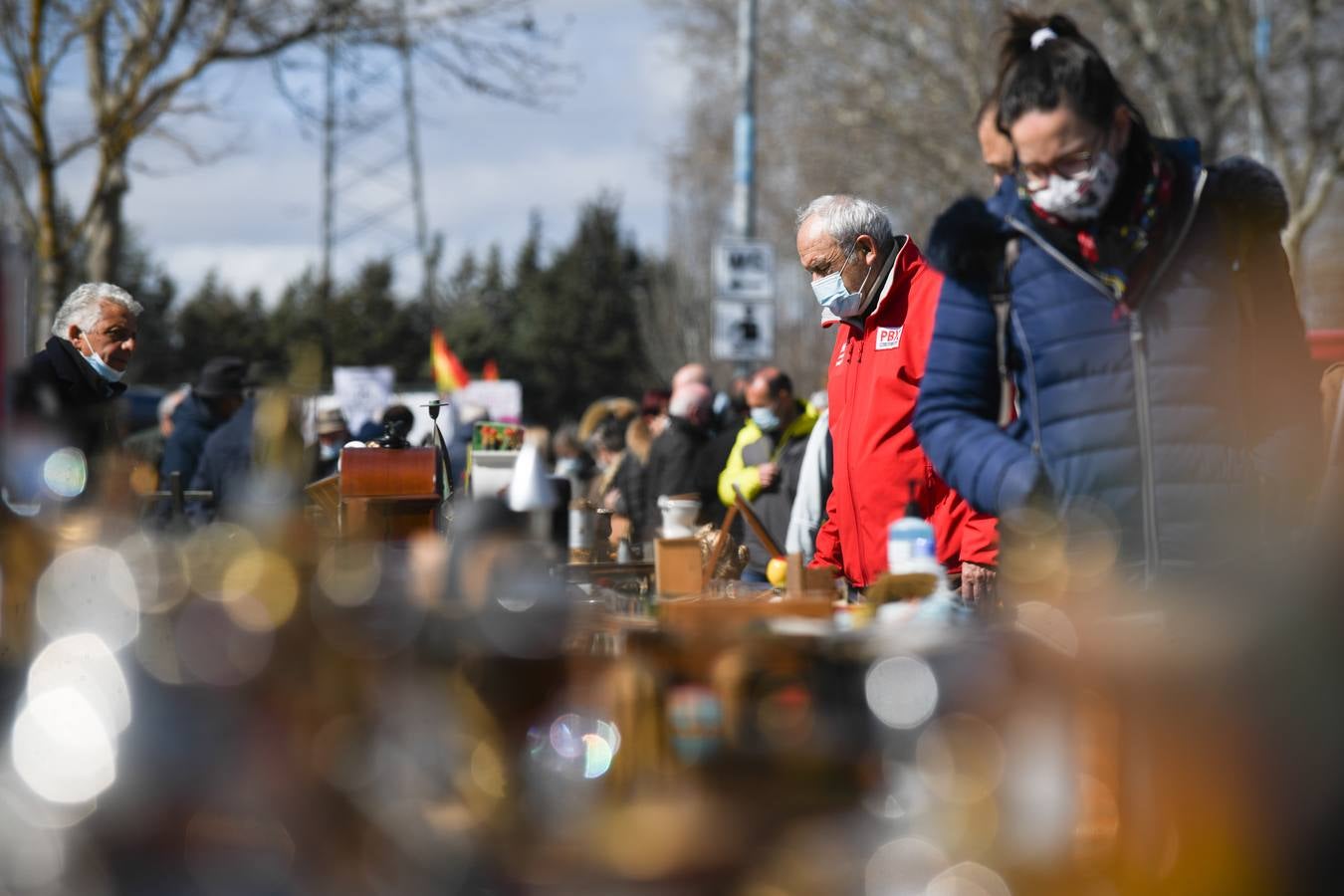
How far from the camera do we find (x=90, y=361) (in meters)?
5.10

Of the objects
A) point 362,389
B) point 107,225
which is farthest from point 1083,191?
point 362,389

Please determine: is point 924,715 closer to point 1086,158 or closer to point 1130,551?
point 1130,551

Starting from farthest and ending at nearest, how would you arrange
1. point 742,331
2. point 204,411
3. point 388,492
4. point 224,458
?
point 742,331
point 204,411
point 224,458
point 388,492

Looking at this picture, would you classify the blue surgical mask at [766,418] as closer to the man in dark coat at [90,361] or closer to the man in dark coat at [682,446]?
the man in dark coat at [682,446]

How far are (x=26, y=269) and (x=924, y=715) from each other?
1.87m

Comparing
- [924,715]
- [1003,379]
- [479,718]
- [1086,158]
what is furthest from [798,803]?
[1086,158]

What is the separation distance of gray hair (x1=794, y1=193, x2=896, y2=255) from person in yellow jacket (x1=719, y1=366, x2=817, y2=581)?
3.11 m

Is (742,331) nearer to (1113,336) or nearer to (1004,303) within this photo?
(1004,303)

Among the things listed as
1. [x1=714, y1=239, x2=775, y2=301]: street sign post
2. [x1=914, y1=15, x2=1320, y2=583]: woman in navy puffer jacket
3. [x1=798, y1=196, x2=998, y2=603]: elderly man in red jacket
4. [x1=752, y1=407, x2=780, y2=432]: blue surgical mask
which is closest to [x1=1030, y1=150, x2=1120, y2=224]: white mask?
[x1=914, y1=15, x2=1320, y2=583]: woman in navy puffer jacket

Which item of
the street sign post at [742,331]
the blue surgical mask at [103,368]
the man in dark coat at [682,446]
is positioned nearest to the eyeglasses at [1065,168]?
the blue surgical mask at [103,368]

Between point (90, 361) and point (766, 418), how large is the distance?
12.2 ft

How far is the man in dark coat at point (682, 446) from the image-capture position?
29.2ft

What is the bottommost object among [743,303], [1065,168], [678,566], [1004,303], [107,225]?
[678,566]

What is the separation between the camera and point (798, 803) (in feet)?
8.22
